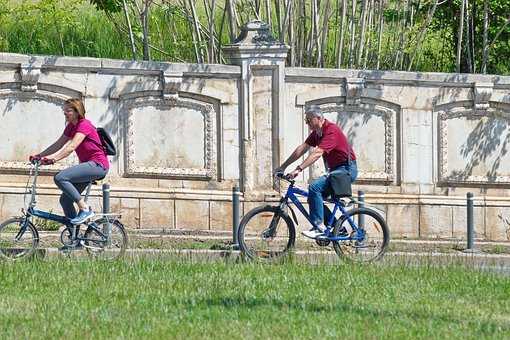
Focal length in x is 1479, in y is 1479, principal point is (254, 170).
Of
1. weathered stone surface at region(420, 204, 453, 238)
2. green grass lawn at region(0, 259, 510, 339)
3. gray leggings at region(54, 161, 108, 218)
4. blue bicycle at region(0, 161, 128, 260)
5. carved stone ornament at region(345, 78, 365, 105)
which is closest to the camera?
green grass lawn at region(0, 259, 510, 339)

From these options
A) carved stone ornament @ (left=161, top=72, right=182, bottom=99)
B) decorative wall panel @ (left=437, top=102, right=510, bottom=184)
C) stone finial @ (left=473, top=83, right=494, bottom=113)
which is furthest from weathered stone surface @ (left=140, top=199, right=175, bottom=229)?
stone finial @ (left=473, top=83, right=494, bottom=113)

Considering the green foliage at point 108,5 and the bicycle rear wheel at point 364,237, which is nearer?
the bicycle rear wheel at point 364,237

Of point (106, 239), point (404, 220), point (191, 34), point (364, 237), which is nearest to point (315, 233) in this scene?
point (364, 237)

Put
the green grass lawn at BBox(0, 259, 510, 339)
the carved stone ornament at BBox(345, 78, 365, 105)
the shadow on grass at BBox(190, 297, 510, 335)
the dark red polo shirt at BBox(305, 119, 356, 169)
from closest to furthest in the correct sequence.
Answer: the green grass lawn at BBox(0, 259, 510, 339) < the shadow on grass at BBox(190, 297, 510, 335) < the dark red polo shirt at BBox(305, 119, 356, 169) < the carved stone ornament at BBox(345, 78, 365, 105)

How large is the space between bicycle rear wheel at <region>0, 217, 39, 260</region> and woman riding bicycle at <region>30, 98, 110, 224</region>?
0.48 metres

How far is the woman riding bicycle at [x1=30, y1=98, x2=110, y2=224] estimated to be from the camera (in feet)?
49.5

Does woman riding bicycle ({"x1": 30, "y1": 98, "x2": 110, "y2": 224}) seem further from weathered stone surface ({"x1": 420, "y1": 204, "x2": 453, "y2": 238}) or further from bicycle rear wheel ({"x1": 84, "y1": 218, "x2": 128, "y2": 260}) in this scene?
weathered stone surface ({"x1": 420, "y1": 204, "x2": 453, "y2": 238})

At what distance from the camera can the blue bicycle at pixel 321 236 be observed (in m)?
15.4

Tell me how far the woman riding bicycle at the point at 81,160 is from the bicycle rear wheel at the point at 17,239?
48cm

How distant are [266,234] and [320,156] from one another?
1.02 meters

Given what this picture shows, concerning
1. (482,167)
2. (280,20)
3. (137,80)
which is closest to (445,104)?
(482,167)

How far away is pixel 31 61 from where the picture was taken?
743 inches

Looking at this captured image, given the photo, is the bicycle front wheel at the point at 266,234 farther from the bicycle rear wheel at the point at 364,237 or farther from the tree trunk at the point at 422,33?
the tree trunk at the point at 422,33

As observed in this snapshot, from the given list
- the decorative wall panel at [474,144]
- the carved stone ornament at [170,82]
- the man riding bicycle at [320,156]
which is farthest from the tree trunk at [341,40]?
the man riding bicycle at [320,156]
